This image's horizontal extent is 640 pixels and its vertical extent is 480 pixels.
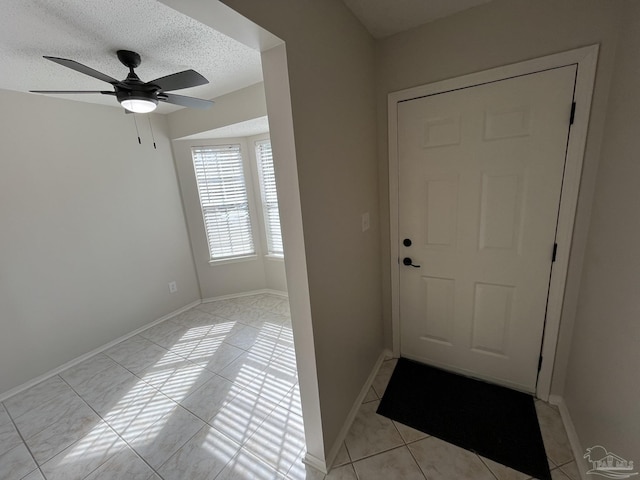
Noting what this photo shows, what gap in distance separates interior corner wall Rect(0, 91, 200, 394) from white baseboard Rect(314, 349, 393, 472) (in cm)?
260

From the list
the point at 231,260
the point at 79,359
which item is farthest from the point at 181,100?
the point at 79,359

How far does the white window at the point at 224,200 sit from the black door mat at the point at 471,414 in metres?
2.65

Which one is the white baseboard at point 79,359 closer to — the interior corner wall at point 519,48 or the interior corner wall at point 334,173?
the interior corner wall at point 334,173

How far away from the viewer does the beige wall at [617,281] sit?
104cm

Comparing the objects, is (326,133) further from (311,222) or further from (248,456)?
(248,456)

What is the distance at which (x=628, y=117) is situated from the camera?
112cm

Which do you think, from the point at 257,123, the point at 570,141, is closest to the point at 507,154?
the point at 570,141

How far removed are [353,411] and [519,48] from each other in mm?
2365

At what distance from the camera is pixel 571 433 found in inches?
58.8

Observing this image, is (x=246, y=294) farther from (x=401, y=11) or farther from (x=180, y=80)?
(x=401, y=11)

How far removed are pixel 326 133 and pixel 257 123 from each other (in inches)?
71.6

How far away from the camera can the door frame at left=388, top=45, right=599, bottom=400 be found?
1.33m

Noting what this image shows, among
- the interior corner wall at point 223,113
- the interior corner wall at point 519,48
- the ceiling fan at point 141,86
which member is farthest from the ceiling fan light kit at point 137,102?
the interior corner wall at point 519,48

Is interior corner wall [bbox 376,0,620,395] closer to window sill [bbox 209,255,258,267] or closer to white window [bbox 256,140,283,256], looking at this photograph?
white window [bbox 256,140,283,256]
